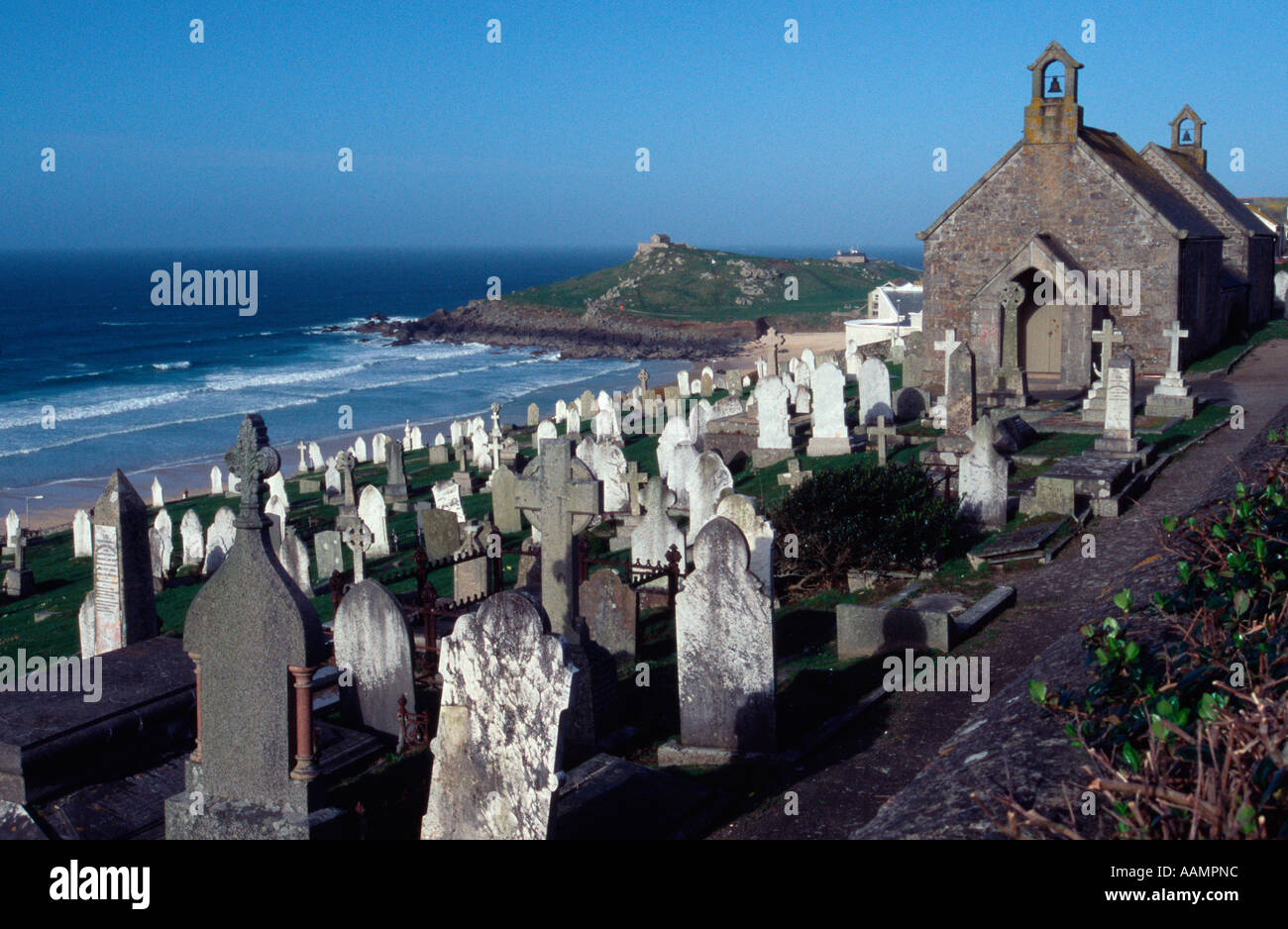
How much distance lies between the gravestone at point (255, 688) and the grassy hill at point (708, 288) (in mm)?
83920

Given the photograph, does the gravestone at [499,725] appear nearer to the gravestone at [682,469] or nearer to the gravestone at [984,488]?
the gravestone at [984,488]

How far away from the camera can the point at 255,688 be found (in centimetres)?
668

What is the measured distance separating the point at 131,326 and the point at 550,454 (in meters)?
105

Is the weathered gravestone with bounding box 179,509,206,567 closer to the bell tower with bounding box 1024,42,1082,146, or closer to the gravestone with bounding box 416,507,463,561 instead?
the gravestone with bounding box 416,507,463,561

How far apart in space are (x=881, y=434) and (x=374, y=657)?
11491 millimetres

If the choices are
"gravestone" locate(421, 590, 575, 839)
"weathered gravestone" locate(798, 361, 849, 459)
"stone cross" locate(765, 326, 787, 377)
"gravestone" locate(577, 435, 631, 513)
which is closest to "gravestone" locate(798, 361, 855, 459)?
"weathered gravestone" locate(798, 361, 849, 459)

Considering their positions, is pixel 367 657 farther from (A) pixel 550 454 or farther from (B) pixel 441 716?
(B) pixel 441 716

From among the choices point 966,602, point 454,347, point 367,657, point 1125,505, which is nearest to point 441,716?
point 367,657

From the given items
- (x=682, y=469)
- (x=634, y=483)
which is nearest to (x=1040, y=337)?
(x=634, y=483)
